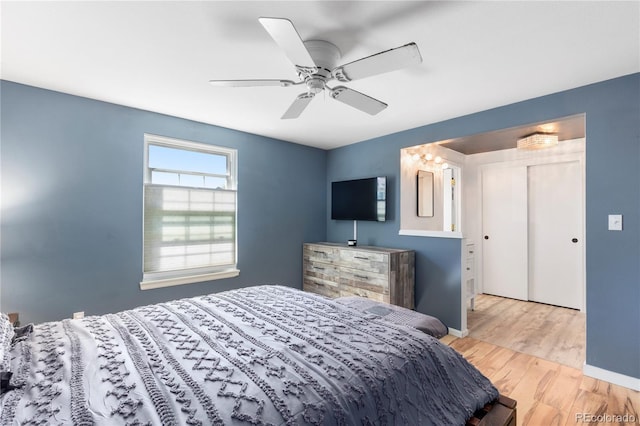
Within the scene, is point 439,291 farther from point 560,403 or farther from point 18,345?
point 18,345

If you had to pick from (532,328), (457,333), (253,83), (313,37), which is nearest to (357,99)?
(313,37)

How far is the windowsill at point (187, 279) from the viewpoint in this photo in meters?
3.14

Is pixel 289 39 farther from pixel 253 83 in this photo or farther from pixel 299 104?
pixel 299 104

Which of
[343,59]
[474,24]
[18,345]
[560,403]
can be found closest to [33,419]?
[18,345]

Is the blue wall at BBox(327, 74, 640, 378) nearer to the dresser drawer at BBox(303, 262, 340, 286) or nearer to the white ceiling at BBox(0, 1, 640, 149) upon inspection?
the white ceiling at BBox(0, 1, 640, 149)

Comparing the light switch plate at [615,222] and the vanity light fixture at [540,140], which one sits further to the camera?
the vanity light fixture at [540,140]

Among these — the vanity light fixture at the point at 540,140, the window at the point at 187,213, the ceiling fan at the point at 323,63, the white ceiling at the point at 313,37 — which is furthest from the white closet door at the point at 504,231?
the window at the point at 187,213

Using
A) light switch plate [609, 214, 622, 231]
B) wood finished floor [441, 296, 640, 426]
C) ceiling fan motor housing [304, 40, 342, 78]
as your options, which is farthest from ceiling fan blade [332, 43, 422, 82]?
wood finished floor [441, 296, 640, 426]

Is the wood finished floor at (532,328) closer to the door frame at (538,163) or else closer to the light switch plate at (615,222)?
the door frame at (538,163)

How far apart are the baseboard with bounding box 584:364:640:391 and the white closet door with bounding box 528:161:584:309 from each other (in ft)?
6.53

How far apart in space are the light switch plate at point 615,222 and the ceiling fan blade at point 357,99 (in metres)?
2.03

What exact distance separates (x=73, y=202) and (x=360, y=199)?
3.17 metres

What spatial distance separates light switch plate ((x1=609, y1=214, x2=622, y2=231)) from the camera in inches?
→ 91.7

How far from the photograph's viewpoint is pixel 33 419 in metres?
0.90
